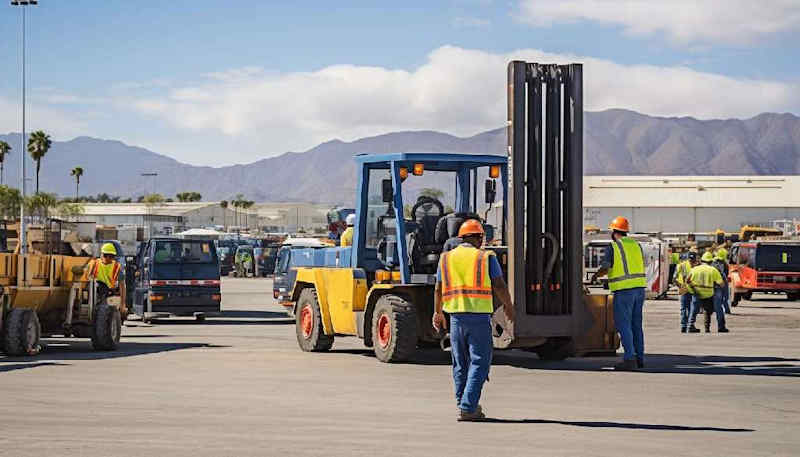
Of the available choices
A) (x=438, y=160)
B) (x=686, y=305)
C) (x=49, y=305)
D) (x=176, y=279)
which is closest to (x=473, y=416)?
(x=438, y=160)

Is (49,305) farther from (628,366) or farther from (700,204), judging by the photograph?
(700,204)

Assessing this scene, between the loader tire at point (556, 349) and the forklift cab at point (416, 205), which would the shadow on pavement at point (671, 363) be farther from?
the forklift cab at point (416, 205)

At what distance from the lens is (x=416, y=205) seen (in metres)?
18.9

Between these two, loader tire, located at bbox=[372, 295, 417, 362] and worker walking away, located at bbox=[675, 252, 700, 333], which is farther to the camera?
worker walking away, located at bbox=[675, 252, 700, 333]

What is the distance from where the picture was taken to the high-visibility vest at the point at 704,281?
26.0 metres

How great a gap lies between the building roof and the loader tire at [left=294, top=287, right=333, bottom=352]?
3738 inches

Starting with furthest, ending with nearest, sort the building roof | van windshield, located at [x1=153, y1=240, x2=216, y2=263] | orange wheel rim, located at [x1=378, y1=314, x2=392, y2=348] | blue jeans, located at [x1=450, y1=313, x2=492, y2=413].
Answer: the building roof, van windshield, located at [x1=153, y1=240, x2=216, y2=263], orange wheel rim, located at [x1=378, y1=314, x2=392, y2=348], blue jeans, located at [x1=450, y1=313, x2=492, y2=413]

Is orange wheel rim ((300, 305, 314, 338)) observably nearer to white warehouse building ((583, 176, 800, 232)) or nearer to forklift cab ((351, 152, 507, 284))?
forklift cab ((351, 152, 507, 284))

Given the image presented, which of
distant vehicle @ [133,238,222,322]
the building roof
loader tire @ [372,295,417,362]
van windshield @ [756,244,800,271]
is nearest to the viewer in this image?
loader tire @ [372,295,417,362]

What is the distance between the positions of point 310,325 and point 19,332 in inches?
178

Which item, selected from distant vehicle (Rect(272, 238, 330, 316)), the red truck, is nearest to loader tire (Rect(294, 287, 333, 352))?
distant vehicle (Rect(272, 238, 330, 316))

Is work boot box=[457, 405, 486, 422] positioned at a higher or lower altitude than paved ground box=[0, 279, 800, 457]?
higher

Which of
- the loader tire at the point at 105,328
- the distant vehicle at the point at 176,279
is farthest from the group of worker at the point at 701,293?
the loader tire at the point at 105,328

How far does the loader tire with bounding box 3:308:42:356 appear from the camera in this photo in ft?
62.8
